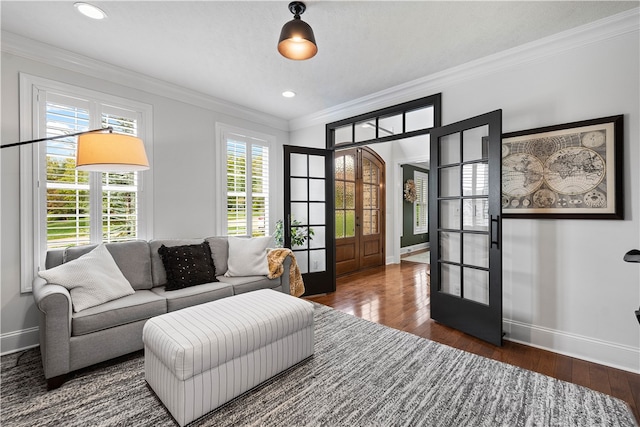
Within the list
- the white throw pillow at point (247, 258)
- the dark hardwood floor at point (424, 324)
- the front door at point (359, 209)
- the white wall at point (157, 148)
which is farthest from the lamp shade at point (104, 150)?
the front door at point (359, 209)

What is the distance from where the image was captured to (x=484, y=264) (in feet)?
9.20

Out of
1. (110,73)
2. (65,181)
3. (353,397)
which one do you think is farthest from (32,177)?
(353,397)

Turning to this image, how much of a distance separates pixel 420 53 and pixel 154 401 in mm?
3538

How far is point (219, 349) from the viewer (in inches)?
68.2

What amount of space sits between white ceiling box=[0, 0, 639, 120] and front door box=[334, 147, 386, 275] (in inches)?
87.5

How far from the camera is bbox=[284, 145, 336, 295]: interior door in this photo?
163 inches

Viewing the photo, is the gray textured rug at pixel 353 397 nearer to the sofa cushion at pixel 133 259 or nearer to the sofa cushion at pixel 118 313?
the sofa cushion at pixel 118 313

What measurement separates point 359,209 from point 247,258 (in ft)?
9.59

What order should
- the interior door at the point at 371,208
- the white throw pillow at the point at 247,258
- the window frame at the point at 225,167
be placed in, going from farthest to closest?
the interior door at the point at 371,208
the window frame at the point at 225,167
the white throw pillow at the point at 247,258

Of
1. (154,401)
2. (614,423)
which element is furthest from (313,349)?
(614,423)

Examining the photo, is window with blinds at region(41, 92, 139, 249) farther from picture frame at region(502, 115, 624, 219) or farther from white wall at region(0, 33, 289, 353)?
picture frame at region(502, 115, 624, 219)

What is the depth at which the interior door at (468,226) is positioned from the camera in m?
2.58

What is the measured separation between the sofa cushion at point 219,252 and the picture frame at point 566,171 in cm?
302

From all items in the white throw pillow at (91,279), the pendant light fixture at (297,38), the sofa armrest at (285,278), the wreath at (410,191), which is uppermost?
the pendant light fixture at (297,38)
